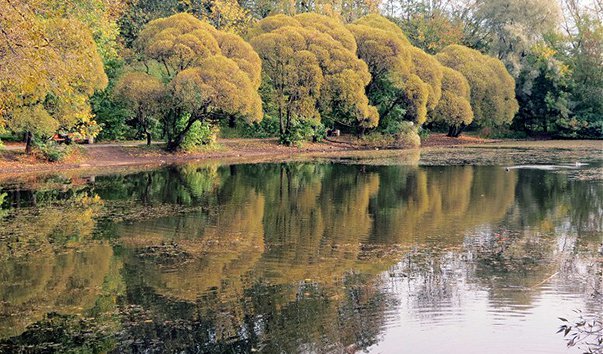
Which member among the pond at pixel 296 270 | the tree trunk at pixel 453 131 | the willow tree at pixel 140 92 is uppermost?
the willow tree at pixel 140 92

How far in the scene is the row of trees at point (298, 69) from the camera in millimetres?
31953

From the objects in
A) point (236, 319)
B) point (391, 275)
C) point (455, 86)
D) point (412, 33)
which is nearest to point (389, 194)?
point (391, 275)

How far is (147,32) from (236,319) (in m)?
32.7

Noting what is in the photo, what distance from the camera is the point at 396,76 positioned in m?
50.8

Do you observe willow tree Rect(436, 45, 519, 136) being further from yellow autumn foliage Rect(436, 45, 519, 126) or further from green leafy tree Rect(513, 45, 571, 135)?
green leafy tree Rect(513, 45, 571, 135)

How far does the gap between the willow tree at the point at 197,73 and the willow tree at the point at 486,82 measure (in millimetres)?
23587

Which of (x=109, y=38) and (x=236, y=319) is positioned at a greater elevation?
(x=109, y=38)

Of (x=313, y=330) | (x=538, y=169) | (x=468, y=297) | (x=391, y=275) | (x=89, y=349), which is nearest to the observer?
(x=89, y=349)

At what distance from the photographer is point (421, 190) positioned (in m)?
25.6

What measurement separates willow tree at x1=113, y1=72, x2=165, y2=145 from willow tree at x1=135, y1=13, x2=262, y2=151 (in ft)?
2.02

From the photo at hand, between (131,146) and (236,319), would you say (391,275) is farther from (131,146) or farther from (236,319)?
(131,146)

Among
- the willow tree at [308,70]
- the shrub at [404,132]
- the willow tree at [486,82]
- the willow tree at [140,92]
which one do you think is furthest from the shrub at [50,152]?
the willow tree at [486,82]

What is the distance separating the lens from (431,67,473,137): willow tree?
179ft

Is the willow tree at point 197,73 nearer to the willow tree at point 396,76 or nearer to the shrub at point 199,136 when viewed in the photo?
Answer: the shrub at point 199,136
